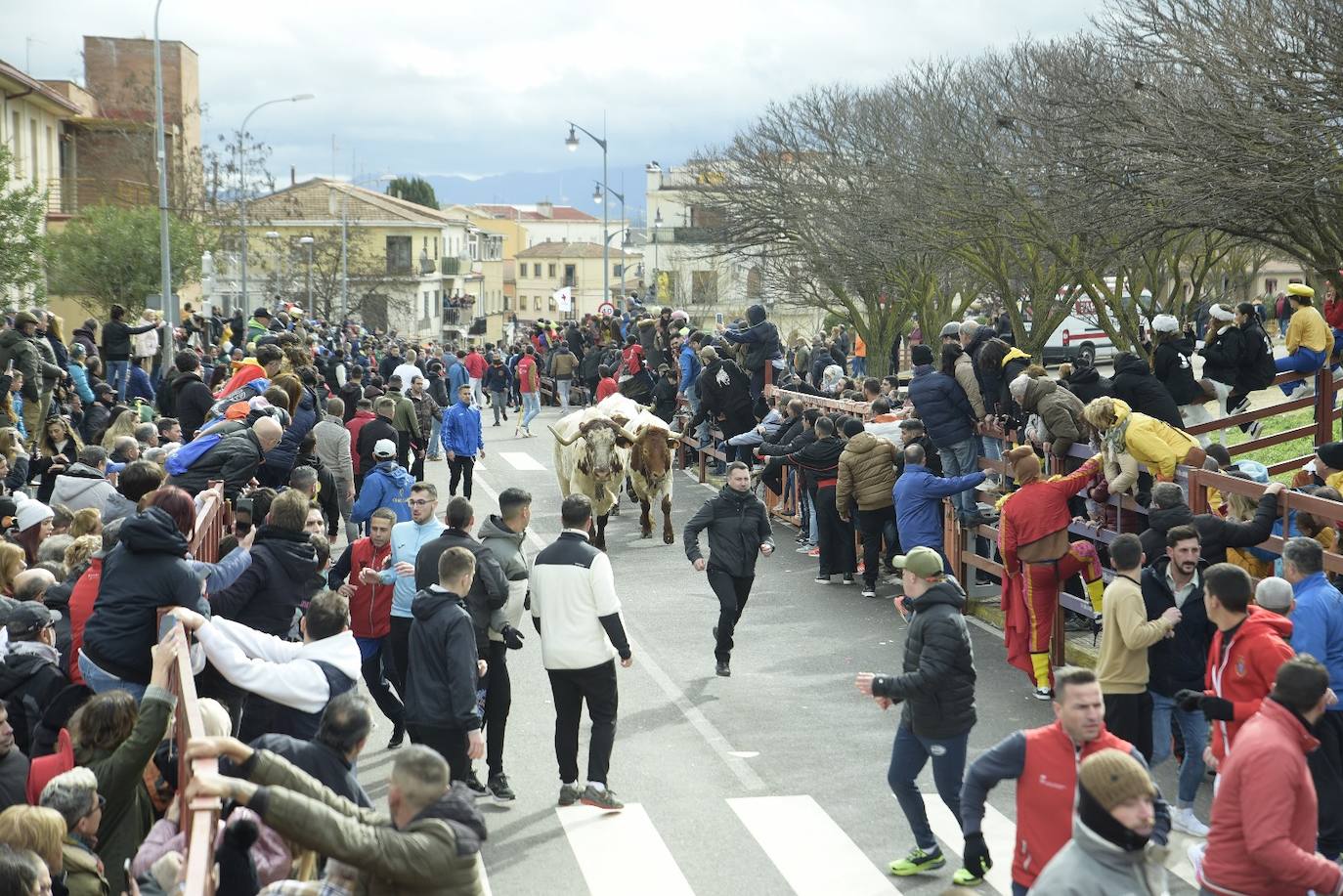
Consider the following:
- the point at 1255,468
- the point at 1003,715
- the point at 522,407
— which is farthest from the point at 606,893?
the point at 522,407

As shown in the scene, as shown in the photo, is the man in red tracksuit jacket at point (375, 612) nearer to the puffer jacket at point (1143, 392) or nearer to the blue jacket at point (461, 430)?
the puffer jacket at point (1143, 392)

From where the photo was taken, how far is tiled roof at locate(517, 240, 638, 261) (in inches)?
5817

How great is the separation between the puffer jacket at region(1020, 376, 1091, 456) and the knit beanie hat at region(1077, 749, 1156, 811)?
8422 millimetres

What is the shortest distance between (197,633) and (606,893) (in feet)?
9.23

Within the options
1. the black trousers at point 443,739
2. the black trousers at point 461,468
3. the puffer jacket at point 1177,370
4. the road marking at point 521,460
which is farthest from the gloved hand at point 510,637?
the road marking at point 521,460

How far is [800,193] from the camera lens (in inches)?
1859

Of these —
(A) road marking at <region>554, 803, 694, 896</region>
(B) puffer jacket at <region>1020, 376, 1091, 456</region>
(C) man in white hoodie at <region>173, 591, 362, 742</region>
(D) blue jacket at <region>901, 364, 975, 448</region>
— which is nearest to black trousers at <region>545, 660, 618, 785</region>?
(A) road marking at <region>554, 803, 694, 896</region>

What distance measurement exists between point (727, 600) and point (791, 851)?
4.08 m

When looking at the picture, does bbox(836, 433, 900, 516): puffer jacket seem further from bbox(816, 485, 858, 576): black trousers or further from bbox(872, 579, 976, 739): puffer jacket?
bbox(872, 579, 976, 739): puffer jacket

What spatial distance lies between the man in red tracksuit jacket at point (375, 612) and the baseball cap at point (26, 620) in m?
3.08

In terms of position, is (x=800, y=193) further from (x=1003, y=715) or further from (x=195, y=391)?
(x=1003, y=715)

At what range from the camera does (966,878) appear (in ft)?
28.4

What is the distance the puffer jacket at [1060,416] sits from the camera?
13.8 meters

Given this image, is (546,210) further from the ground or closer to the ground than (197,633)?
further from the ground
